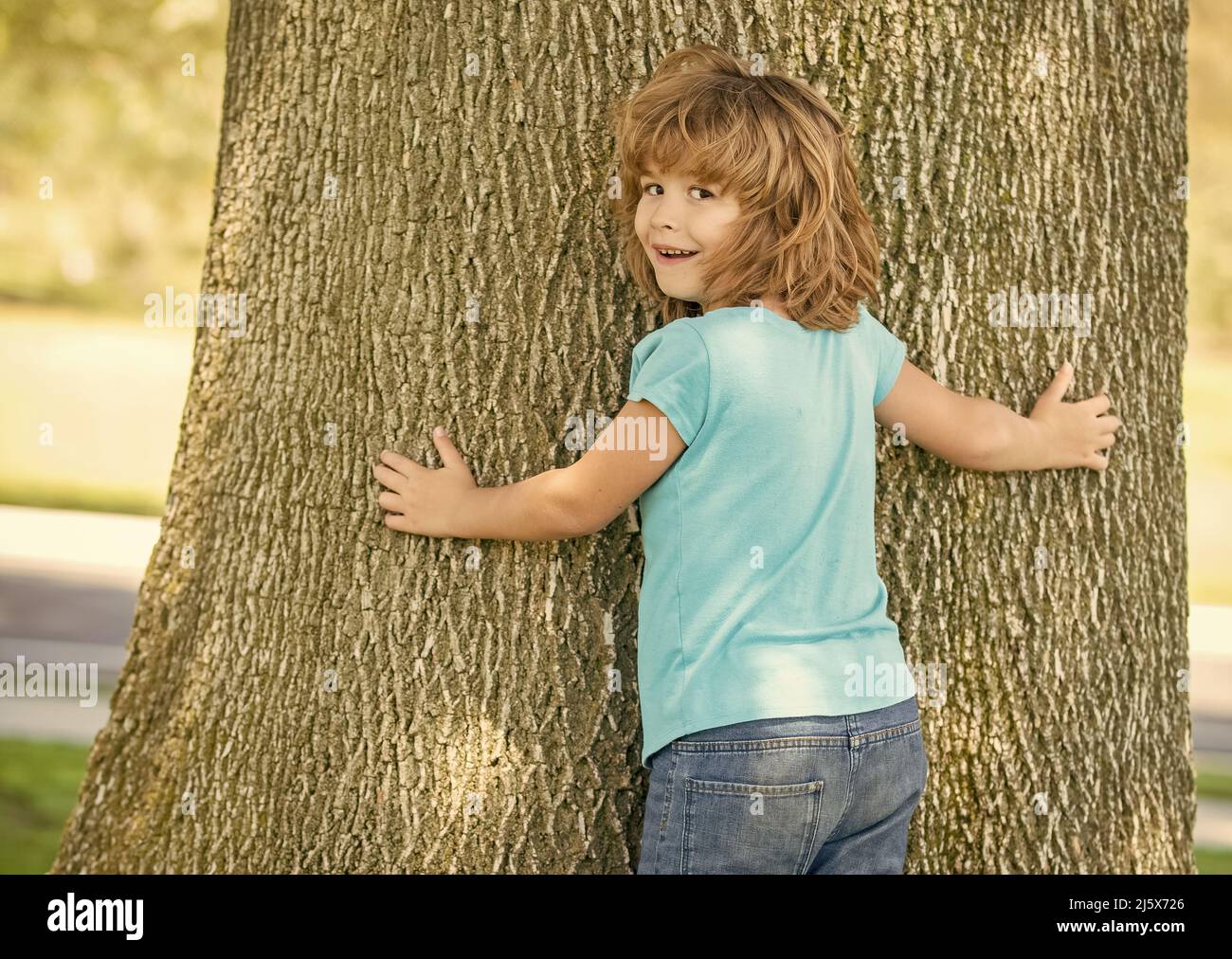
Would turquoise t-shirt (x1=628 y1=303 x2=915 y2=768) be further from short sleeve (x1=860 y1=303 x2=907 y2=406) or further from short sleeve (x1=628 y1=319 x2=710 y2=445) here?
short sleeve (x1=860 y1=303 x2=907 y2=406)

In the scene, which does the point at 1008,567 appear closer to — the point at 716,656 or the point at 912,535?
the point at 912,535

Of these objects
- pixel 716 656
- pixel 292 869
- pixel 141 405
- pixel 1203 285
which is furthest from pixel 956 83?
pixel 141 405

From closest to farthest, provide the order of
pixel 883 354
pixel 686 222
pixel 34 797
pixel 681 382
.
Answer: pixel 681 382
pixel 686 222
pixel 883 354
pixel 34 797

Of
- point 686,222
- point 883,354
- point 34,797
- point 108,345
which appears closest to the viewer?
point 686,222

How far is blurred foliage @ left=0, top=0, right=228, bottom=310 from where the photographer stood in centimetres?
697

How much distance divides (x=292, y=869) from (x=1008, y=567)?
1.62 meters

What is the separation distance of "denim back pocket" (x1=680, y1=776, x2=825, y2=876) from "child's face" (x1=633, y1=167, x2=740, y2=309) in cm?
88

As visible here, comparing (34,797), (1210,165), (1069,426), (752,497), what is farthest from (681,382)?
(1210,165)

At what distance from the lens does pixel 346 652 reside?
8.04 feet

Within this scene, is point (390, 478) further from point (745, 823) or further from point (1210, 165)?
point (1210, 165)

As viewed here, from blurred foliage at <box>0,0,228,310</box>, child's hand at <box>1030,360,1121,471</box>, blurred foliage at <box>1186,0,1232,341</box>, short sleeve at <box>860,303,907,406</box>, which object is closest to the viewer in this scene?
short sleeve at <box>860,303,907,406</box>

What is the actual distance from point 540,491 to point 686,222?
0.55 m

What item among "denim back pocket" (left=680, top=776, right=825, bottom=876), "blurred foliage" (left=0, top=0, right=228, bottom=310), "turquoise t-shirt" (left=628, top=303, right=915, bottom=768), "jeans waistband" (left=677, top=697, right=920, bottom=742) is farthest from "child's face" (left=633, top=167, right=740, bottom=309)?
"blurred foliage" (left=0, top=0, right=228, bottom=310)

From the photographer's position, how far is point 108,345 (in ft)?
54.2
